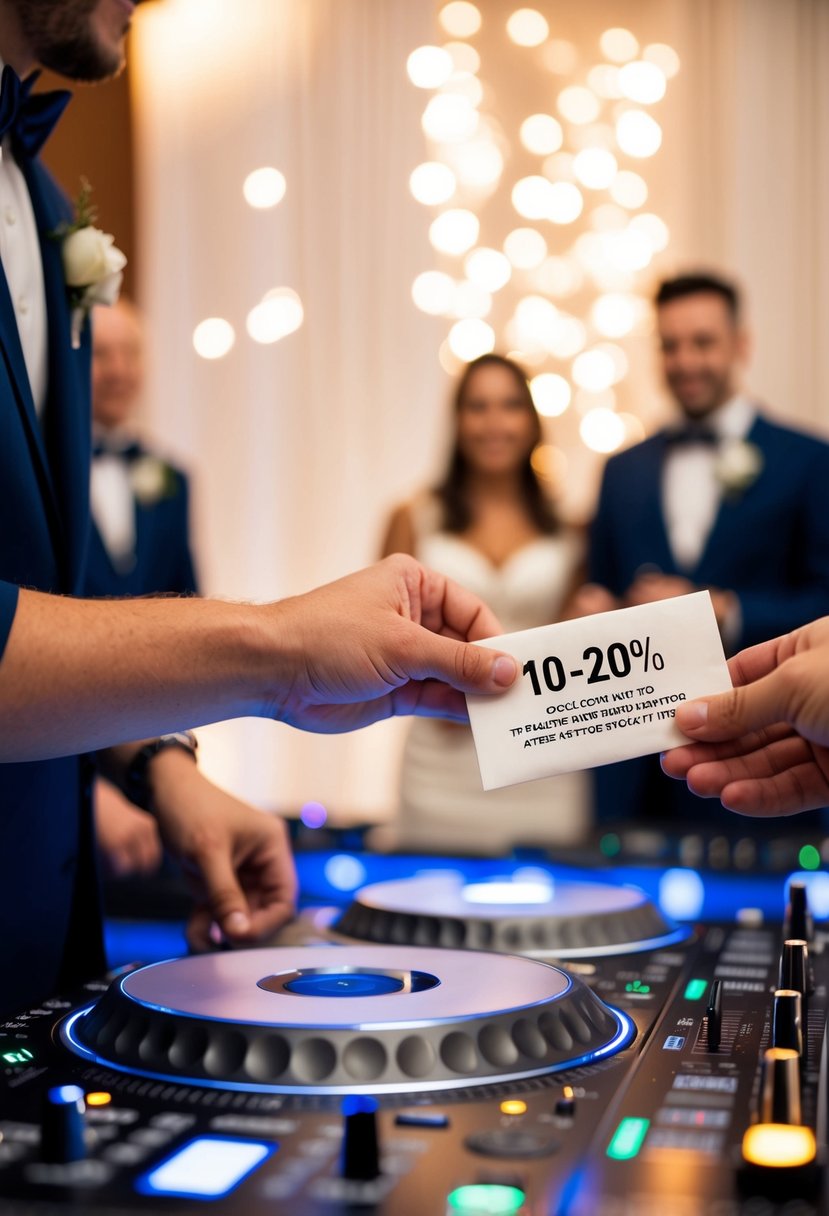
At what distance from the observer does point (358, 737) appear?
211 inches

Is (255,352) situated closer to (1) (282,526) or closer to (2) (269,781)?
(1) (282,526)

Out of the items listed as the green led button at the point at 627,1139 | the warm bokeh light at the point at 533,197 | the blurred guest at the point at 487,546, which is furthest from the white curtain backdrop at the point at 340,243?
the green led button at the point at 627,1139

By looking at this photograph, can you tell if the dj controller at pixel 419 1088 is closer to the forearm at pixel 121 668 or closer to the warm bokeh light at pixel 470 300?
the forearm at pixel 121 668

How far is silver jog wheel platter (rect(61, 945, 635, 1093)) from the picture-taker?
63 cm

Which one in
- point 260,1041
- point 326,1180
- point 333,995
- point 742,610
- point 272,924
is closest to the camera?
point 326,1180

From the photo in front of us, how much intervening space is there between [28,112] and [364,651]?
0.61 m

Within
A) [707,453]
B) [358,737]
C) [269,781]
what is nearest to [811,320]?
[707,453]

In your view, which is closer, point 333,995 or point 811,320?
point 333,995

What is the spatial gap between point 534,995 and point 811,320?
16.4 feet

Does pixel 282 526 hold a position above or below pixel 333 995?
above

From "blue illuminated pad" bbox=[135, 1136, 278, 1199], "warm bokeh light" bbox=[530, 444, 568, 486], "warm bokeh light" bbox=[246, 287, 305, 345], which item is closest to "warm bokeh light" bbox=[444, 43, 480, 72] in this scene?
"warm bokeh light" bbox=[246, 287, 305, 345]

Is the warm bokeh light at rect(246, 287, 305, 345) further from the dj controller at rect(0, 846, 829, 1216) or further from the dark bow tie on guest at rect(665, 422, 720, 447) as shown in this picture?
the dj controller at rect(0, 846, 829, 1216)

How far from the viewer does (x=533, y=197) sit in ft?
18.3

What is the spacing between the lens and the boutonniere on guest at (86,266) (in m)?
1.16
